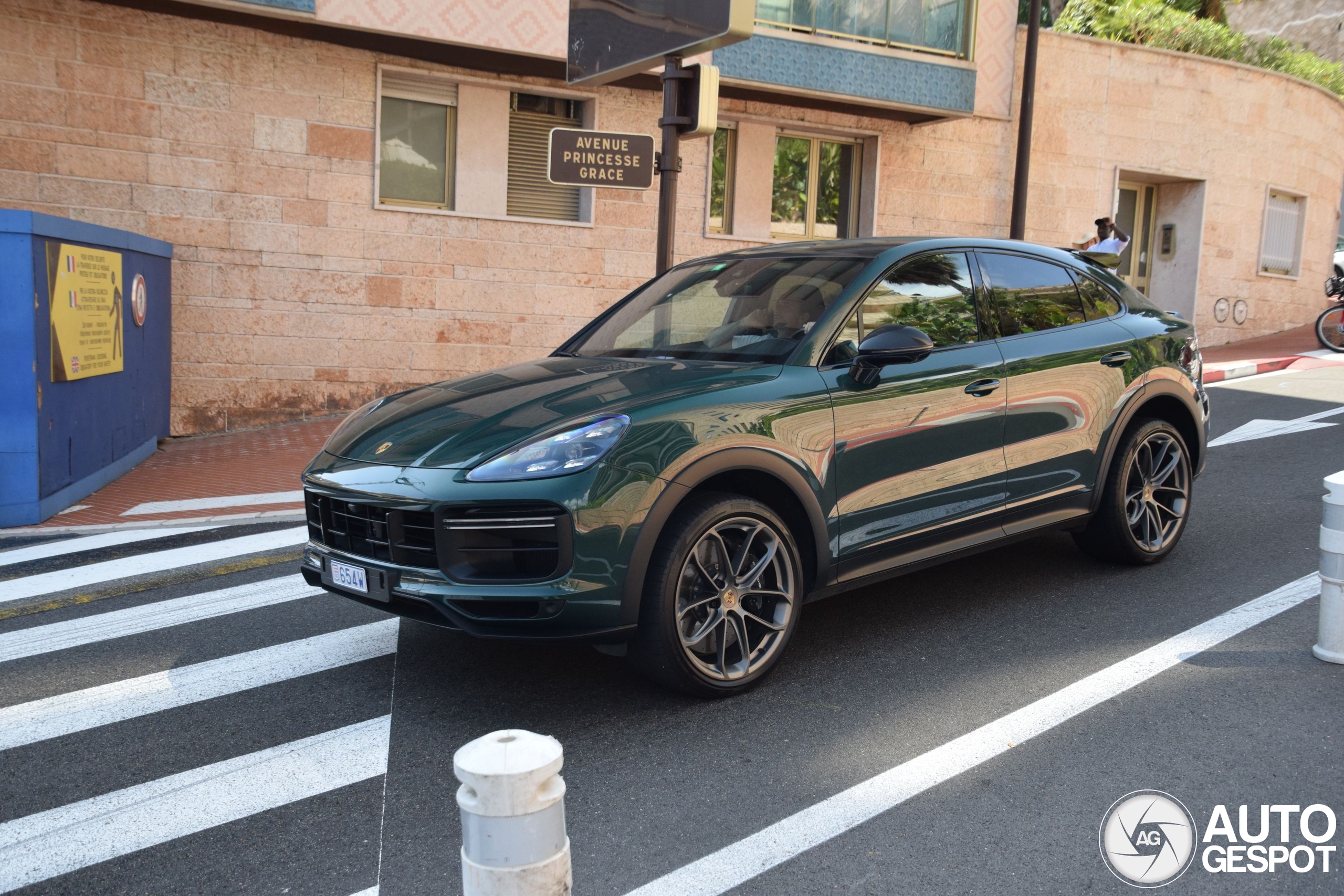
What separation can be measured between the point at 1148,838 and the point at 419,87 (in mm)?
11484

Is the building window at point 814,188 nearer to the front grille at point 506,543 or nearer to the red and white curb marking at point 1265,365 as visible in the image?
the red and white curb marking at point 1265,365

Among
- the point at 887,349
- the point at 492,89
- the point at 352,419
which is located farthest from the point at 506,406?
the point at 492,89

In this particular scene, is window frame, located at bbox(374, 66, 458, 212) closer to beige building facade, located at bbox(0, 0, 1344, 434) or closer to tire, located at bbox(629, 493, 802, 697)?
beige building facade, located at bbox(0, 0, 1344, 434)

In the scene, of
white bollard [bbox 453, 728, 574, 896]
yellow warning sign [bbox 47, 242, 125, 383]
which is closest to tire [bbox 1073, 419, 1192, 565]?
white bollard [bbox 453, 728, 574, 896]

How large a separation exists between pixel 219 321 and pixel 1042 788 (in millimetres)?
10239

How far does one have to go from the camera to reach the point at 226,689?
14.4 ft

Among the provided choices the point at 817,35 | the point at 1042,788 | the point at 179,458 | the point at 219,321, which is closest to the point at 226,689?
the point at 1042,788

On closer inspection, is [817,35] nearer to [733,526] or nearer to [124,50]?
[124,50]

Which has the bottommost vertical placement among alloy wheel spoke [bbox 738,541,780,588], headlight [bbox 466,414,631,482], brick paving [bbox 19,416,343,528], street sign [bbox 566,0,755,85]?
brick paving [bbox 19,416,343,528]

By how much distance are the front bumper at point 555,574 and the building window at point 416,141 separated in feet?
30.8

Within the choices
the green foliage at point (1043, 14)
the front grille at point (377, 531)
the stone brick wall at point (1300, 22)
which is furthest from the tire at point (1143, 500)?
the stone brick wall at point (1300, 22)

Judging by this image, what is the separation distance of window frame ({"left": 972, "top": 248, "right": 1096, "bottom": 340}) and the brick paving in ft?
16.4

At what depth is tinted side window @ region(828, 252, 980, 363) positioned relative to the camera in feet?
15.2

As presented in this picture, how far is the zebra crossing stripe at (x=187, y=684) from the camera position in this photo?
4086mm
